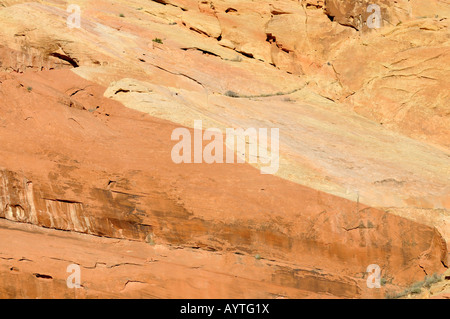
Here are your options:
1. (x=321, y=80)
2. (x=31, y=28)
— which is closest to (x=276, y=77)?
(x=321, y=80)

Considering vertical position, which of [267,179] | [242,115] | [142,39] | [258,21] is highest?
[258,21]

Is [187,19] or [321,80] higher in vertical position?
[187,19]

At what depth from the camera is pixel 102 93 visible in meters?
13.6

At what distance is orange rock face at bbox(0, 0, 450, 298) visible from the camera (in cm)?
1156

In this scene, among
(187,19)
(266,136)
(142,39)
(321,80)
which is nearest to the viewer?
(266,136)

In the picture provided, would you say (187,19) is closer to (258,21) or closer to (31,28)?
(258,21)

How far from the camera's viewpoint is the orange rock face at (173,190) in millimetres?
11562

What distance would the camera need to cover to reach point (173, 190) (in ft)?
39.2

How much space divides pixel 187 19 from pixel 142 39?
3.18 meters
